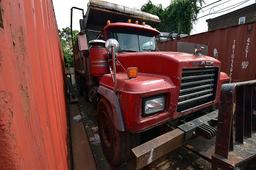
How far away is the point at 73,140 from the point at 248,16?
78.4 feet

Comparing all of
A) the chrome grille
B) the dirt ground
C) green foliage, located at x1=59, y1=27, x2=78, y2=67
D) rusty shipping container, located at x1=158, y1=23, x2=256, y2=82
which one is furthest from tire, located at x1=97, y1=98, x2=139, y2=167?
green foliage, located at x1=59, y1=27, x2=78, y2=67

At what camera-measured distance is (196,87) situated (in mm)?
2502

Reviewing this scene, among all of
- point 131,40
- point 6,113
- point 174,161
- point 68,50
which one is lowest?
point 174,161

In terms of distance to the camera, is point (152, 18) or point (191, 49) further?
point (152, 18)

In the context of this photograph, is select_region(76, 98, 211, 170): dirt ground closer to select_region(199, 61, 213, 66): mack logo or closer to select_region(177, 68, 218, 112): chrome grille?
select_region(177, 68, 218, 112): chrome grille

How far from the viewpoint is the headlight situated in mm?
1965

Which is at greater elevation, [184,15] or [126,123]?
[184,15]

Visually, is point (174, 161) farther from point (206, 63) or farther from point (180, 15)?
point (180, 15)

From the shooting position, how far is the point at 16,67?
60 centimetres

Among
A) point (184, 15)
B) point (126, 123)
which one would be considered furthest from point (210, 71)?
point (184, 15)

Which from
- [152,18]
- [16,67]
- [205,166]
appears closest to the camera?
[16,67]

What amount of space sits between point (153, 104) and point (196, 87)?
0.86 m

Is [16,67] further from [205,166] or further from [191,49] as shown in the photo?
[191,49]

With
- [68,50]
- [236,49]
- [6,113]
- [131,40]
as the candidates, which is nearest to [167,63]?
[131,40]
